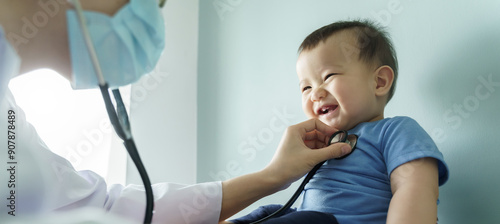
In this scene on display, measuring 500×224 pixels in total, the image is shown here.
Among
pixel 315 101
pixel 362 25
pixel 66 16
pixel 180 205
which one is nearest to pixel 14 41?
pixel 66 16

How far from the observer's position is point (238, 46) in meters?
1.67

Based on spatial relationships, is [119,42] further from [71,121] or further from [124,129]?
[71,121]

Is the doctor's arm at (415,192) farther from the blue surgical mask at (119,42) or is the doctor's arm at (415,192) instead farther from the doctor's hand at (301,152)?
the blue surgical mask at (119,42)

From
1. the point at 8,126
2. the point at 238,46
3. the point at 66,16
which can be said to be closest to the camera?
the point at 66,16

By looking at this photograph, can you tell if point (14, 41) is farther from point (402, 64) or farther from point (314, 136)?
point (402, 64)

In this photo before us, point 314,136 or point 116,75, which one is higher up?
point 116,75

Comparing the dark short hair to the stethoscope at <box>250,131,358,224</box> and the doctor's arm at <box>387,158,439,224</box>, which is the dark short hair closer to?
the stethoscope at <box>250,131,358,224</box>

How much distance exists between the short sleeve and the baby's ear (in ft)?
0.42

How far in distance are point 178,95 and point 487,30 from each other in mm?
1146

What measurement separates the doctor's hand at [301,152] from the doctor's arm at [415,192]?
0.15 m

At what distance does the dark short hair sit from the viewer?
Answer: 43.1 inches

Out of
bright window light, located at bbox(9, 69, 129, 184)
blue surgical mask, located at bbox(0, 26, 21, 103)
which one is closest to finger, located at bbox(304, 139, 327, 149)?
blue surgical mask, located at bbox(0, 26, 21, 103)

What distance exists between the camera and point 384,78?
1.09 meters

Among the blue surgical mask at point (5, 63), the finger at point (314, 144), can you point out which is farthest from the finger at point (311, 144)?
the blue surgical mask at point (5, 63)
